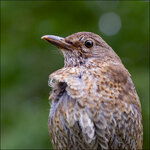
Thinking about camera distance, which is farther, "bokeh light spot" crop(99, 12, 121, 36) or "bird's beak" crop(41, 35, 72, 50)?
"bokeh light spot" crop(99, 12, 121, 36)

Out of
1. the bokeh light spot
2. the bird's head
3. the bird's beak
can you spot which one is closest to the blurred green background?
the bokeh light spot

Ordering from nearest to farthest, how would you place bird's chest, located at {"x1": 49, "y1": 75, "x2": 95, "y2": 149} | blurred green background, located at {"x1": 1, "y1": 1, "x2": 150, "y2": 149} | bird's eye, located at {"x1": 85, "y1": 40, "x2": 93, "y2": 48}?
bird's chest, located at {"x1": 49, "y1": 75, "x2": 95, "y2": 149} < bird's eye, located at {"x1": 85, "y1": 40, "x2": 93, "y2": 48} < blurred green background, located at {"x1": 1, "y1": 1, "x2": 150, "y2": 149}

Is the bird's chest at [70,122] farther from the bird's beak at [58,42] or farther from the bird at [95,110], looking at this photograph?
the bird's beak at [58,42]

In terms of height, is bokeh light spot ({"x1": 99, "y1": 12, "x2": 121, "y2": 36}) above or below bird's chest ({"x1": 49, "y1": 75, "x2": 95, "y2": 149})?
above

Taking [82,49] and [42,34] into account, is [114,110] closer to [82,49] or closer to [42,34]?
[82,49]

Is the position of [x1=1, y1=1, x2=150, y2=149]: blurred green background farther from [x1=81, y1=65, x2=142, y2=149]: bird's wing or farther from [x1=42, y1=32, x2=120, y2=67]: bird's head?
[x1=81, y1=65, x2=142, y2=149]: bird's wing
